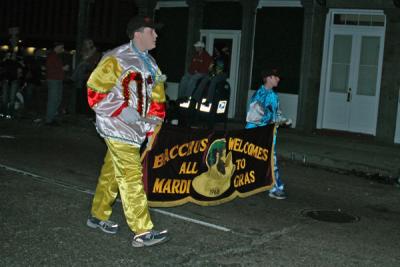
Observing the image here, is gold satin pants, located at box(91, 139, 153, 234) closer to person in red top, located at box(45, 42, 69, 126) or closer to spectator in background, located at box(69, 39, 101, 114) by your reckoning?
person in red top, located at box(45, 42, 69, 126)

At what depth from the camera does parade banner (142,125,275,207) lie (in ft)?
23.2

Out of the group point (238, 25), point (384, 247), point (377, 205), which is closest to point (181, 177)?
point (384, 247)

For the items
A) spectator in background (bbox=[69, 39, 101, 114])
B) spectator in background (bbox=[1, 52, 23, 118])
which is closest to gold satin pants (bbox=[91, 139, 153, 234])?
spectator in background (bbox=[69, 39, 101, 114])

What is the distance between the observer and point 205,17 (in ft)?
62.8

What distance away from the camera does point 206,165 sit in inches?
305

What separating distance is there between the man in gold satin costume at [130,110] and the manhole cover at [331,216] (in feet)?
7.82

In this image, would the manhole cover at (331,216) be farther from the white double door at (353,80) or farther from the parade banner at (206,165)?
the white double door at (353,80)

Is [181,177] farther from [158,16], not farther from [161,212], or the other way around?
[158,16]

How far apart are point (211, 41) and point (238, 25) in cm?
105

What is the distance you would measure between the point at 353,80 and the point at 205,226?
32.9ft

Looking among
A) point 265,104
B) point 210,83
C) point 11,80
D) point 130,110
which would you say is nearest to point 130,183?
point 130,110

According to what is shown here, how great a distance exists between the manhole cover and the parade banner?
78 centimetres

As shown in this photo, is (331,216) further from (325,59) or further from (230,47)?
(230,47)

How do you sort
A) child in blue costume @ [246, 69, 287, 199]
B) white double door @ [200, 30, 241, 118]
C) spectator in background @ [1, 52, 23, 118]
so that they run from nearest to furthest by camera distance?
child in blue costume @ [246, 69, 287, 199] → spectator in background @ [1, 52, 23, 118] → white double door @ [200, 30, 241, 118]
